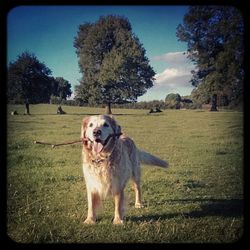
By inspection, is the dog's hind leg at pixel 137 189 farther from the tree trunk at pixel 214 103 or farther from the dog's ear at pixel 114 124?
the tree trunk at pixel 214 103

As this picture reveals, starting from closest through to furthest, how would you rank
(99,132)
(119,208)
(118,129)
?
(99,132) → (118,129) → (119,208)

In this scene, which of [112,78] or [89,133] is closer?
[89,133]

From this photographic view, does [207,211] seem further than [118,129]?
Yes

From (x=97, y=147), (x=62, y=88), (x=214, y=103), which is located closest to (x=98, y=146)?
(x=97, y=147)

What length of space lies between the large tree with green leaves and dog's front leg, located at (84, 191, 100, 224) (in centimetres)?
120

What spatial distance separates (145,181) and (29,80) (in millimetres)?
1309

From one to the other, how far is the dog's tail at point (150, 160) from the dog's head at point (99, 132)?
0.34 metres

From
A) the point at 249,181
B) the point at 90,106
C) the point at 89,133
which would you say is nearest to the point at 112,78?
the point at 90,106

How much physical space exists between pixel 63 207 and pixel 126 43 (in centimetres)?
146

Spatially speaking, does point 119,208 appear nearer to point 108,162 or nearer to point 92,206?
point 92,206

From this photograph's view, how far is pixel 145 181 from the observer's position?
4.06 metres

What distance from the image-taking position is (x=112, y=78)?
159 inches

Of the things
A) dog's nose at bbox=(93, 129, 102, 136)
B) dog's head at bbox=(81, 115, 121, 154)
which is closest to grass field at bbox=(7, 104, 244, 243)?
dog's head at bbox=(81, 115, 121, 154)

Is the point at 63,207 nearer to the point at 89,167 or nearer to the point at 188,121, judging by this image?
the point at 89,167
